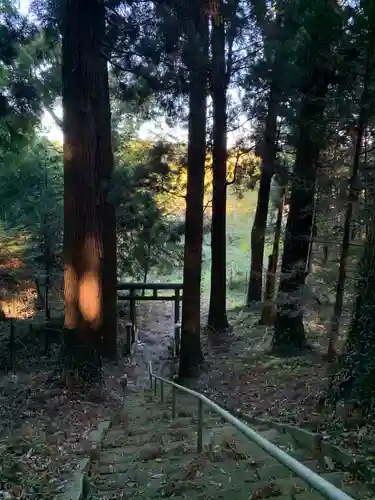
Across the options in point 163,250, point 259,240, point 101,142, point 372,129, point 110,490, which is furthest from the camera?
point 163,250

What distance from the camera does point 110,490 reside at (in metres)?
3.68

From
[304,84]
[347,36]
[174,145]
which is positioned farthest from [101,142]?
[347,36]

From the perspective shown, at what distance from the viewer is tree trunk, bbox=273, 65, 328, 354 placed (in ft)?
28.2

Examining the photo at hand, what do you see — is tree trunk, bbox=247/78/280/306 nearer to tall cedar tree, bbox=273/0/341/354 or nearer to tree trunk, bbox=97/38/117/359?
tall cedar tree, bbox=273/0/341/354

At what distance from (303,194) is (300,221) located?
547mm

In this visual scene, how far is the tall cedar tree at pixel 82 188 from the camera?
711 centimetres

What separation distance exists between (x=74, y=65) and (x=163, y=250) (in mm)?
10878

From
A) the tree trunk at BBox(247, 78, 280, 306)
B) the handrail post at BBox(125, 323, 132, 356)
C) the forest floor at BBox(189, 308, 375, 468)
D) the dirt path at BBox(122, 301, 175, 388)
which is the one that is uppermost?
the tree trunk at BBox(247, 78, 280, 306)

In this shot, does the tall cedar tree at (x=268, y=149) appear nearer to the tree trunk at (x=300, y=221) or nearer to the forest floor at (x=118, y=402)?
the tree trunk at (x=300, y=221)

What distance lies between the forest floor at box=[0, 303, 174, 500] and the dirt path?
59.9 inches

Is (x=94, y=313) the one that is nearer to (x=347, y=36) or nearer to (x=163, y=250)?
(x=347, y=36)

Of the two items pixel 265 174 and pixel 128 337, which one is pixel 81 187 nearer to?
pixel 265 174

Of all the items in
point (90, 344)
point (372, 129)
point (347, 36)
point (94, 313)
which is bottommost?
point (90, 344)

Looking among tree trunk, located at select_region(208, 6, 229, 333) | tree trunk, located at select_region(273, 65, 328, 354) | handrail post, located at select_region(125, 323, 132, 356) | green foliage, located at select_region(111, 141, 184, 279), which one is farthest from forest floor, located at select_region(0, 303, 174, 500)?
tree trunk, located at select_region(208, 6, 229, 333)
